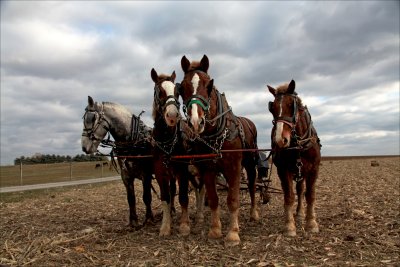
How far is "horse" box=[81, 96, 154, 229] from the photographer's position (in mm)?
7582

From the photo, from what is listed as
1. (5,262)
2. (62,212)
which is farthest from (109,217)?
(5,262)

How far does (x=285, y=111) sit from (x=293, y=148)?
0.65 m

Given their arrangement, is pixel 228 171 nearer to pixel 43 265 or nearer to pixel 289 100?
pixel 289 100

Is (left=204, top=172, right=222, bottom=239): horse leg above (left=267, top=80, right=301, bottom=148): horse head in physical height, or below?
below

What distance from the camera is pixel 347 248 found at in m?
5.61

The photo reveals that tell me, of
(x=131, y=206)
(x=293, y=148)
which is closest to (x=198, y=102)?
(x=293, y=148)

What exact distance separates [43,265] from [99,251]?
3.07ft

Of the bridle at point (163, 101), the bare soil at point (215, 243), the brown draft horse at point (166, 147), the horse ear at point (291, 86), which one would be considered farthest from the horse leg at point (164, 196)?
the horse ear at point (291, 86)

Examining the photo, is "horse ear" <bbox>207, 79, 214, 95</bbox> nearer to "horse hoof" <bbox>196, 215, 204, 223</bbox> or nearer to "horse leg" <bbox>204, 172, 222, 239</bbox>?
"horse leg" <bbox>204, 172, 222, 239</bbox>

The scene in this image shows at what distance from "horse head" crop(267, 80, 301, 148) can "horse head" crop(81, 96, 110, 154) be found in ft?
10.7

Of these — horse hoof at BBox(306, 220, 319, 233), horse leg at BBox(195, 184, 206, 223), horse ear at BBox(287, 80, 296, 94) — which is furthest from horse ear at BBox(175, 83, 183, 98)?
horse hoof at BBox(306, 220, 319, 233)

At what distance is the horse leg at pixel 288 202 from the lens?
21.3 feet

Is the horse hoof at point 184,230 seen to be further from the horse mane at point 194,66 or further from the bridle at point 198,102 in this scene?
the horse mane at point 194,66

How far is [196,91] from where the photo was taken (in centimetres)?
576
